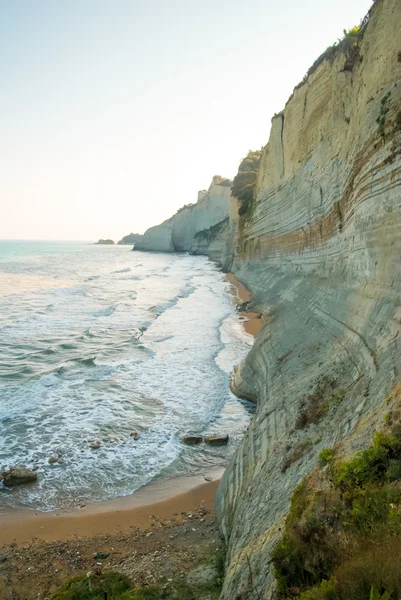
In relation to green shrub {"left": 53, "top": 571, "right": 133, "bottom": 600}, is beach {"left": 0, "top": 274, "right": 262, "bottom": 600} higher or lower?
lower

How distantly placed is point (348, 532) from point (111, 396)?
11021 mm

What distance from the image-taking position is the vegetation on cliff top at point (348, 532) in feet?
7.74

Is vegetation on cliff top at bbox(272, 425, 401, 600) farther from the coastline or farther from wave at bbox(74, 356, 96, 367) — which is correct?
wave at bbox(74, 356, 96, 367)

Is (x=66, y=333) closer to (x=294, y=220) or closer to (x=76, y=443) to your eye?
(x=76, y=443)

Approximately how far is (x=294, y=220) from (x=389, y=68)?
11212 millimetres

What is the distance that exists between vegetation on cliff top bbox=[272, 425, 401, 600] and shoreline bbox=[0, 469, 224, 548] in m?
4.67

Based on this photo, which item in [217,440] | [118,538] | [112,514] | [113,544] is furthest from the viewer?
[217,440]

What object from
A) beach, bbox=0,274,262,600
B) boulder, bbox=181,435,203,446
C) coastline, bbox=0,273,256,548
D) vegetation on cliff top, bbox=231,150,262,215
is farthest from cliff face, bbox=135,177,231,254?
beach, bbox=0,274,262,600

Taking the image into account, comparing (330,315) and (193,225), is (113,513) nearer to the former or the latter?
(330,315)

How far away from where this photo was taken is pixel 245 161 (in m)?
46.2

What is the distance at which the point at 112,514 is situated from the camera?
25.6 ft

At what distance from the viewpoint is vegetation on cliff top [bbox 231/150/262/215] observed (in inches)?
1529

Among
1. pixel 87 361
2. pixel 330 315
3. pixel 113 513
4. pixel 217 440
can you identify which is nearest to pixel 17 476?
pixel 113 513

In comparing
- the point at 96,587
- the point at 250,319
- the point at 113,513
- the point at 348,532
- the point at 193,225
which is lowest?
the point at 113,513
